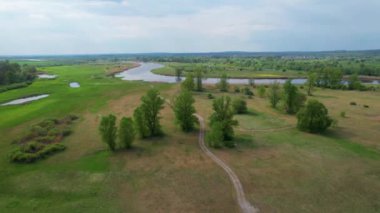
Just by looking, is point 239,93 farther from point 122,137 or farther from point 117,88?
point 122,137

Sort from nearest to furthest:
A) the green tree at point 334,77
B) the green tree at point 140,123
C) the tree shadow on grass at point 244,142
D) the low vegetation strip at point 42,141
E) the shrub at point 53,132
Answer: the low vegetation strip at point 42,141, the tree shadow on grass at point 244,142, the green tree at point 140,123, the shrub at point 53,132, the green tree at point 334,77

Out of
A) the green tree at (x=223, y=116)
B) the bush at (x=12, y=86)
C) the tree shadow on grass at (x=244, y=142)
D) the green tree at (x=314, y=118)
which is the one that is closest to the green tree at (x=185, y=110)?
the green tree at (x=223, y=116)

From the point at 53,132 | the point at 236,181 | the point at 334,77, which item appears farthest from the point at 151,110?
the point at 334,77

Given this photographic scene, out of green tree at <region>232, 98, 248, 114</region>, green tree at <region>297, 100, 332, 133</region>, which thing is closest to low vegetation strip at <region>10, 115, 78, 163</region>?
green tree at <region>232, 98, 248, 114</region>

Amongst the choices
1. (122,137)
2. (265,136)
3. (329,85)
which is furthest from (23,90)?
(329,85)

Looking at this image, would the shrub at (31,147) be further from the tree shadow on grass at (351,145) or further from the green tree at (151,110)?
the tree shadow on grass at (351,145)

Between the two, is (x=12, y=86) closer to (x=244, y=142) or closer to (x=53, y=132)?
(x=53, y=132)
